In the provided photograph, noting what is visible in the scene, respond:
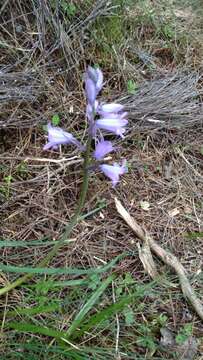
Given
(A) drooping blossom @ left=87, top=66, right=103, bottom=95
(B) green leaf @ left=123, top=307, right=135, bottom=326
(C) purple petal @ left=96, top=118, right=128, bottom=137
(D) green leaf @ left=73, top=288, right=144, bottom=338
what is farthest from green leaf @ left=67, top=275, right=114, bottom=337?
(A) drooping blossom @ left=87, top=66, right=103, bottom=95

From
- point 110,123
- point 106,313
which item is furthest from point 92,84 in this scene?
point 106,313

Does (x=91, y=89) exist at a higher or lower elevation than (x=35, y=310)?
higher

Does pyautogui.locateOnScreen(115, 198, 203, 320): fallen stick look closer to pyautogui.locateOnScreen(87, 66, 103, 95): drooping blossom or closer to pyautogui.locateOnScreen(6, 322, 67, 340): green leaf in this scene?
pyautogui.locateOnScreen(6, 322, 67, 340): green leaf

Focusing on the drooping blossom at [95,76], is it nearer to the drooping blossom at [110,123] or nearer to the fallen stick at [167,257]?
the drooping blossom at [110,123]

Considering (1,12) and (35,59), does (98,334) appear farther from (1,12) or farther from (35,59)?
(1,12)

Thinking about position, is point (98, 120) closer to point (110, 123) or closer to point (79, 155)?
point (110, 123)

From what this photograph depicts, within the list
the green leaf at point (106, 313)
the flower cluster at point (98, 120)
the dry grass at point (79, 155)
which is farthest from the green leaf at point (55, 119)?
the green leaf at point (106, 313)

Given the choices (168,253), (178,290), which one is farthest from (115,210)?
(178,290)

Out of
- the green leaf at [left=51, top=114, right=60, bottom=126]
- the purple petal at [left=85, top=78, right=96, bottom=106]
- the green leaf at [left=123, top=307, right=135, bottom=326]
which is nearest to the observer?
the purple petal at [left=85, top=78, right=96, bottom=106]
